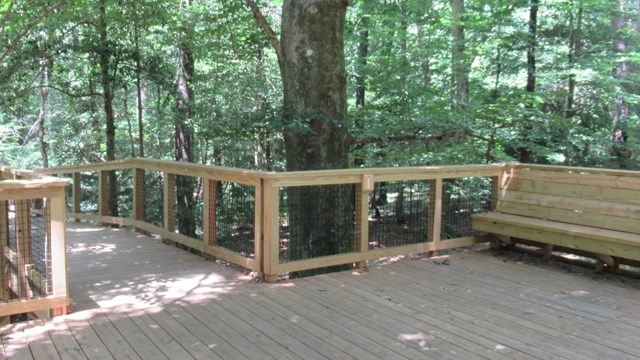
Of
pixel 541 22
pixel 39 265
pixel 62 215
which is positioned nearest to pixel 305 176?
pixel 62 215

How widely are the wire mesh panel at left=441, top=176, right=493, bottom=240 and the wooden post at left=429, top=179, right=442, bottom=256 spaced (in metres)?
0.28

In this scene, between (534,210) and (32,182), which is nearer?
(32,182)

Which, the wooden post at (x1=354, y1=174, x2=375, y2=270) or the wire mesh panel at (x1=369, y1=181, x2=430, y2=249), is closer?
the wooden post at (x1=354, y1=174, x2=375, y2=270)

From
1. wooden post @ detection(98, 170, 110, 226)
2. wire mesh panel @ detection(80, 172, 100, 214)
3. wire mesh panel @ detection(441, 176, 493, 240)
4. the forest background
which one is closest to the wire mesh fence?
wire mesh panel @ detection(441, 176, 493, 240)

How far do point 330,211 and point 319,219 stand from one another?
0.51ft

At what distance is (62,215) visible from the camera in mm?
3365

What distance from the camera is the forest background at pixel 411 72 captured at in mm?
8328

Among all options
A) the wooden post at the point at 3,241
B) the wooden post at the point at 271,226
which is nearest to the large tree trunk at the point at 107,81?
the wooden post at the point at 3,241

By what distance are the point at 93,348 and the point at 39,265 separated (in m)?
1.91

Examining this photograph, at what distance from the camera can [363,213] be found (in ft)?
15.7

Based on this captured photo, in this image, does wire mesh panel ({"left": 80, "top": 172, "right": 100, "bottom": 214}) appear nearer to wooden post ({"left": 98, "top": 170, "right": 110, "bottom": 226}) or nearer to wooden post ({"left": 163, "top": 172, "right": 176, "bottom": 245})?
wooden post ({"left": 98, "top": 170, "right": 110, "bottom": 226})

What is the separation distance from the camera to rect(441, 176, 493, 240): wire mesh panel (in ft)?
18.8

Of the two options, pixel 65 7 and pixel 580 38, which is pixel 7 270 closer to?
pixel 65 7

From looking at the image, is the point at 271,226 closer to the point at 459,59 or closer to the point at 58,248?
the point at 58,248
